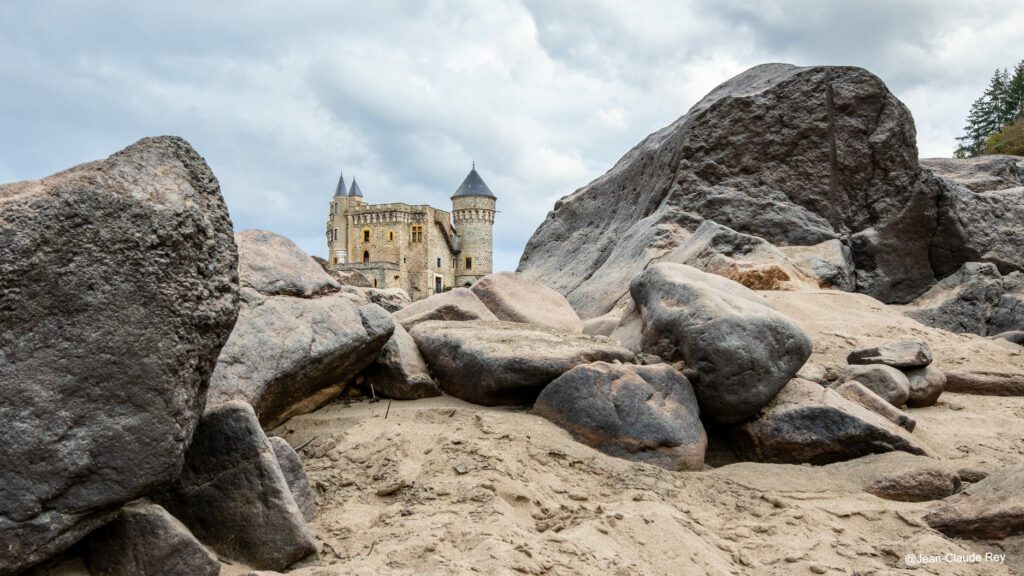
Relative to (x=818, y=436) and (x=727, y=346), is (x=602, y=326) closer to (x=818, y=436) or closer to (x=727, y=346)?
(x=727, y=346)

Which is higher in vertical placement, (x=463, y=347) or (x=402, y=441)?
(x=463, y=347)

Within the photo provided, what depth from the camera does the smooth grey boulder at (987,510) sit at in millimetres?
3440

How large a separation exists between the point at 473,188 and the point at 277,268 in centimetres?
6366

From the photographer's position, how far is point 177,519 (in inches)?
111

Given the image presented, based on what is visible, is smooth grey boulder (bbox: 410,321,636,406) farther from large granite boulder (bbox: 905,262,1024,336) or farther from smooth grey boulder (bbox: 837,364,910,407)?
large granite boulder (bbox: 905,262,1024,336)

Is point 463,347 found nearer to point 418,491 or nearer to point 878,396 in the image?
point 418,491

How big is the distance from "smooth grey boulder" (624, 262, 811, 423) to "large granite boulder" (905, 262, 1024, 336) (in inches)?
195

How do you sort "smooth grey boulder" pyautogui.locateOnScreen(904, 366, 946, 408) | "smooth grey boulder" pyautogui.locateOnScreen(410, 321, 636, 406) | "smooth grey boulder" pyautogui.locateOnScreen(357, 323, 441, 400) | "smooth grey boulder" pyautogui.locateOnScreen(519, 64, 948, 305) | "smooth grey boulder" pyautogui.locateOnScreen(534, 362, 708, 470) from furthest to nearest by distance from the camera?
"smooth grey boulder" pyautogui.locateOnScreen(519, 64, 948, 305) → "smooth grey boulder" pyautogui.locateOnScreen(904, 366, 946, 408) → "smooth grey boulder" pyautogui.locateOnScreen(357, 323, 441, 400) → "smooth grey boulder" pyautogui.locateOnScreen(410, 321, 636, 406) → "smooth grey boulder" pyautogui.locateOnScreen(534, 362, 708, 470)

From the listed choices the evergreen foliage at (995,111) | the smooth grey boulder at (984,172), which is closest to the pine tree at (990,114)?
the evergreen foliage at (995,111)

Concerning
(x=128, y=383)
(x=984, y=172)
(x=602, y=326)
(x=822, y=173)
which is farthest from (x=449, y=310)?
(x=984, y=172)

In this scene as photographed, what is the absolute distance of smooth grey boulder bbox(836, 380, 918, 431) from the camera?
4.75 m

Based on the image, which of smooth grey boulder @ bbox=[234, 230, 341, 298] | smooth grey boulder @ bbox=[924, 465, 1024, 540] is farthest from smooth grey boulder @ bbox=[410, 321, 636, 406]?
smooth grey boulder @ bbox=[924, 465, 1024, 540]

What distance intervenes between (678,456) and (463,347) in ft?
4.51

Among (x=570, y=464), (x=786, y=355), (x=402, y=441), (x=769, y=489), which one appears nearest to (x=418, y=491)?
(x=402, y=441)
